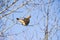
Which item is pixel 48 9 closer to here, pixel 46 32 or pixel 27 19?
→ pixel 46 32

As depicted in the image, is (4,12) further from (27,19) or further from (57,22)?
(57,22)

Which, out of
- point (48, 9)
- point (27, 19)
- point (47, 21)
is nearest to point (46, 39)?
point (47, 21)

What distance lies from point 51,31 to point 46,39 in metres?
0.40

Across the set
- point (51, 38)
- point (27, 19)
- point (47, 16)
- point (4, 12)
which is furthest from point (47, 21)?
point (4, 12)

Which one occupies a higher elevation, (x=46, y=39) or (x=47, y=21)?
(x=47, y=21)

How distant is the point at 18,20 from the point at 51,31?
257cm

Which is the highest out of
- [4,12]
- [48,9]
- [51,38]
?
[4,12]

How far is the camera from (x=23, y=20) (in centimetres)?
291

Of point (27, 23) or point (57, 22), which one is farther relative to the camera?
point (57, 22)

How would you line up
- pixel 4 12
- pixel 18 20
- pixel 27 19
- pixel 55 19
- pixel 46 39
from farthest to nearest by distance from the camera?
pixel 55 19 → pixel 46 39 → pixel 27 19 → pixel 18 20 → pixel 4 12

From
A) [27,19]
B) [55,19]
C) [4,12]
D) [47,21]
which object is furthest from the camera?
[55,19]

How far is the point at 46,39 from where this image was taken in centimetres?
492

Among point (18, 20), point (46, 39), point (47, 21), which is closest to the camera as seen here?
point (18, 20)

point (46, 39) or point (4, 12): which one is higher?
point (4, 12)
